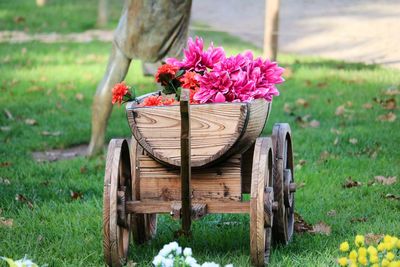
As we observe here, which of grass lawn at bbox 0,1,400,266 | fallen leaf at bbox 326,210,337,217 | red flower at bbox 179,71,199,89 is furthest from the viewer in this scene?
fallen leaf at bbox 326,210,337,217

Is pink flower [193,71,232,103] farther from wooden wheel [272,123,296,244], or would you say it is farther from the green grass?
the green grass

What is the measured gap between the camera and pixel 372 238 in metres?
4.64

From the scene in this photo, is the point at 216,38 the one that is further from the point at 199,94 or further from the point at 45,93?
the point at 199,94

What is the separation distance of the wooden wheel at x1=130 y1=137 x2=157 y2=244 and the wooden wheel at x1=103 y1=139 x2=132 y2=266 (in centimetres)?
6

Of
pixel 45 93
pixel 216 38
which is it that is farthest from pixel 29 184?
pixel 216 38

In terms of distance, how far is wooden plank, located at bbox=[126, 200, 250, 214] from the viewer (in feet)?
Result: 14.2

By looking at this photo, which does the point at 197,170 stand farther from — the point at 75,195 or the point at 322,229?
the point at 75,195

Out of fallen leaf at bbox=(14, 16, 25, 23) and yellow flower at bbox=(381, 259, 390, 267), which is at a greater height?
yellow flower at bbox=(381, 259, 390, 267)

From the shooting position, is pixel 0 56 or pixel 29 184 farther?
pixel 0 56

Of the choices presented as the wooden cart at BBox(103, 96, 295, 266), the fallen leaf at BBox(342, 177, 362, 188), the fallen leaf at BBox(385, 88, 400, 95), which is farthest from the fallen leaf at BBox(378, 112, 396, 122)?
the wooden cart at BBox(103, 96, 295, 266)

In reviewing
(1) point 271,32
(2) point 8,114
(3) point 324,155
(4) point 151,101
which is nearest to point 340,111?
(3) point 324,155

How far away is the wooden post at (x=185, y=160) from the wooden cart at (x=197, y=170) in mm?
10

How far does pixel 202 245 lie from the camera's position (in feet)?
15.7

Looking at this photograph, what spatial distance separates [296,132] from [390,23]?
22.4ft
